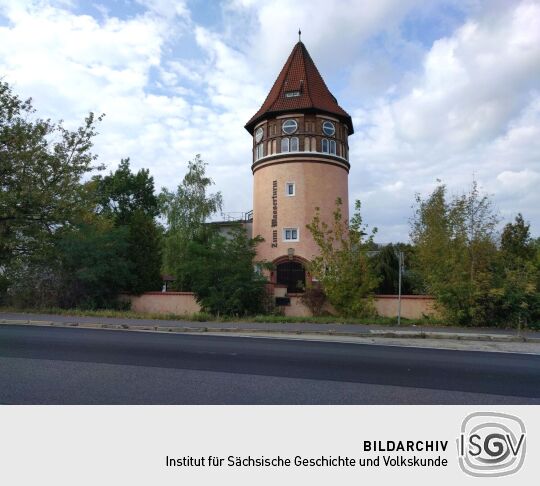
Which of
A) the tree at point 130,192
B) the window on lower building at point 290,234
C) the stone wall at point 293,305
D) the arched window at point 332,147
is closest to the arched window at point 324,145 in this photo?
the arched window at point 332,147

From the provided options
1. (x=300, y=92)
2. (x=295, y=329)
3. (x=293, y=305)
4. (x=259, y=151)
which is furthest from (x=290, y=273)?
(x=295, y=329)

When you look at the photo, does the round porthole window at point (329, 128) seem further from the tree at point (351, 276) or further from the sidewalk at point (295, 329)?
the sidewalk at point (295, 329)

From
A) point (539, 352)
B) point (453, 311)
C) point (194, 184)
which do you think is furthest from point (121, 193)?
point (539, 352)

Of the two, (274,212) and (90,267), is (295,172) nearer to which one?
(274,212)

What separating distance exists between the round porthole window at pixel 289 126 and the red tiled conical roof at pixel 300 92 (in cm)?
76

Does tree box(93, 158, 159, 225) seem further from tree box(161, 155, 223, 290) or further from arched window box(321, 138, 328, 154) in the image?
arched window box(321, 138, 328, 154)

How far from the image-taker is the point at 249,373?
311 inches

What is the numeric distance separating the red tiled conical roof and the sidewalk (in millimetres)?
17503

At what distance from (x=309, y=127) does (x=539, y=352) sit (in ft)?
69.6

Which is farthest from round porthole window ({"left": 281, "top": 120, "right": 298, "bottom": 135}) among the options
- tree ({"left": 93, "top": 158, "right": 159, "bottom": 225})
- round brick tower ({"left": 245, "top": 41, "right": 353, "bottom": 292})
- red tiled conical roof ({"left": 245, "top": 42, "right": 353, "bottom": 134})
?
tree ({"left": 93, "top": 158, "right": 159, "bottom": 225})

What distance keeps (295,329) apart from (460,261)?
8192 millimetres

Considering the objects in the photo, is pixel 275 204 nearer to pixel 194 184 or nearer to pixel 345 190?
pixel 345 190

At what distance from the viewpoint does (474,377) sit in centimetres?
808

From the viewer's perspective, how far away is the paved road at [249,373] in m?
6.31
